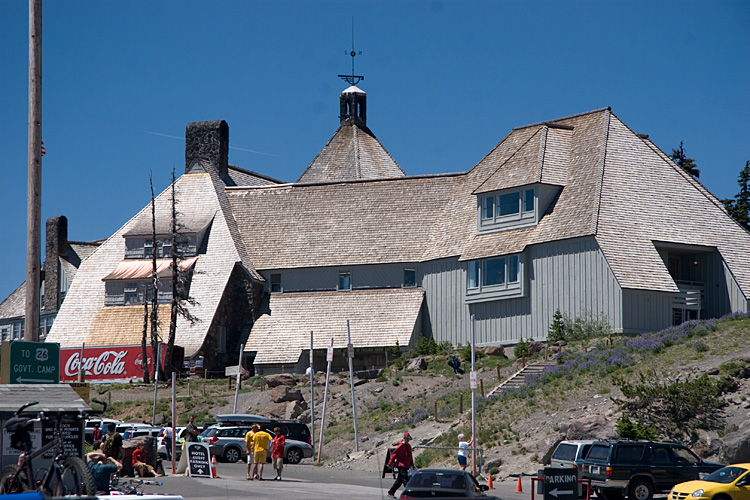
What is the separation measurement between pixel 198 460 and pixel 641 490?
12.6 meters

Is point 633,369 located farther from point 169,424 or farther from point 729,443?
point 169,424

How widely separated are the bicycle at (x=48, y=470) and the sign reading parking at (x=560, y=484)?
31.2 ft

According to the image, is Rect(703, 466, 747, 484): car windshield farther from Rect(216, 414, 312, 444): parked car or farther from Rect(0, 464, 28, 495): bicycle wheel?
Rect(216, 414, 312, 444): parked car

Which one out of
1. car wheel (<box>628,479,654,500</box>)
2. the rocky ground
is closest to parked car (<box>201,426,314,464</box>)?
the rocky ground

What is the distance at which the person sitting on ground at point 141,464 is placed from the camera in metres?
29.7

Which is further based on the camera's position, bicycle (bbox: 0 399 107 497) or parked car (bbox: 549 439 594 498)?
parked car (bbox: 549 439 594 498)

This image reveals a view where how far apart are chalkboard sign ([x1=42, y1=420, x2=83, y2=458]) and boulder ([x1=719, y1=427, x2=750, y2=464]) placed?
19.6m

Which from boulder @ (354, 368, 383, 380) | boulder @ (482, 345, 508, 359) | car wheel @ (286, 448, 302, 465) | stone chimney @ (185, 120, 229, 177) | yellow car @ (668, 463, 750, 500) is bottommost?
car wheel @ (286, 448, 302, 465)

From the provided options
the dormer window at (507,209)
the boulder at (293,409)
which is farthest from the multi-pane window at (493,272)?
the boulder at (293,409)

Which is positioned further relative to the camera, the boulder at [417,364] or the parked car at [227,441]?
the boulder at [417,364]

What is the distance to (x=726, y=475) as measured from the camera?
24797mm

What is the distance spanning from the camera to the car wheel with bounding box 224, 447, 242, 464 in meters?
39.5

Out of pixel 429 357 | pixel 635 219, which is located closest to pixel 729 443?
pixel 635 219

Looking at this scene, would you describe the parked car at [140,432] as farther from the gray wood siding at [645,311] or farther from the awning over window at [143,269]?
the gray wood siding at [645,311]
